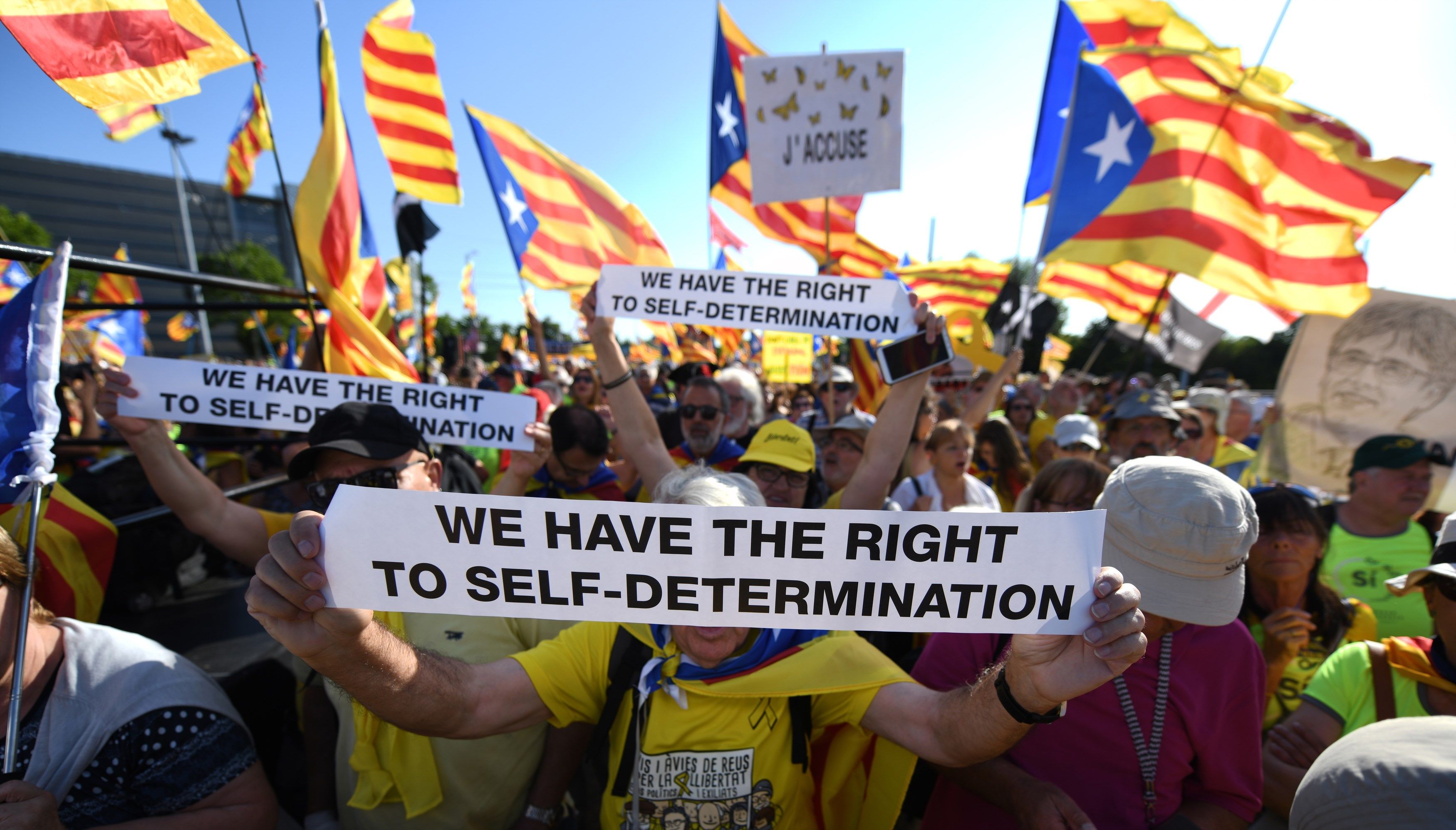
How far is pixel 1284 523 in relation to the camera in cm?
211

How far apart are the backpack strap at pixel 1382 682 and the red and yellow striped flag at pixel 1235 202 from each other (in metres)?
2.61

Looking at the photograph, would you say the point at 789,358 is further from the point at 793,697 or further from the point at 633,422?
the point at 793,697

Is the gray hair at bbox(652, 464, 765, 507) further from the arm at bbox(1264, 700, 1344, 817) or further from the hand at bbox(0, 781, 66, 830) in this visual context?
the arm at bbox(1264, 700, 1344, 817)

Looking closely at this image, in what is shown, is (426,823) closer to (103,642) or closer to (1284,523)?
(103,642)

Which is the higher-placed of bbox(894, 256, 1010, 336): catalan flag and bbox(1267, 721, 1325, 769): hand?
bbox(894, 256, 1010, 336): catalan flag

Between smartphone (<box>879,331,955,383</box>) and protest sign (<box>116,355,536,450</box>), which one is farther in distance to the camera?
smartphone (<box>879,331,955,383</box>)

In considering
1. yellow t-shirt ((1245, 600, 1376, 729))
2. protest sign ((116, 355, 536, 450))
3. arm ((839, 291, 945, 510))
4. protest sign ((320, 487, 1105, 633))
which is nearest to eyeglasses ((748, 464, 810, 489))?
arm ((839, 291, 945, 510))

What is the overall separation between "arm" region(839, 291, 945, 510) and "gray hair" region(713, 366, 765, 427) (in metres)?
2.28

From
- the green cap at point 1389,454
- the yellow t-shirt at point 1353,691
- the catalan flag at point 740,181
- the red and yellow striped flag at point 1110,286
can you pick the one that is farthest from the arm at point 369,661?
the red and yellow striped flag at point 1110,286

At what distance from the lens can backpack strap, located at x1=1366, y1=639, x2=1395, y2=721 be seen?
1.68 meters

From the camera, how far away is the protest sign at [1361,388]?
376 cm

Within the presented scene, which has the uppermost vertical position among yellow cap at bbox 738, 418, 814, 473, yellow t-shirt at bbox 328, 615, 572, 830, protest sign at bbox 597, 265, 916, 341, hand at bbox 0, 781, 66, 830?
protest sign at bbox 597, 265, 916, 341

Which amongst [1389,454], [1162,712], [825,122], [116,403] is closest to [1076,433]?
[1389,454]

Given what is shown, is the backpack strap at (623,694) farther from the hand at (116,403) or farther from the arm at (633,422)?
the hand at (116,403)
